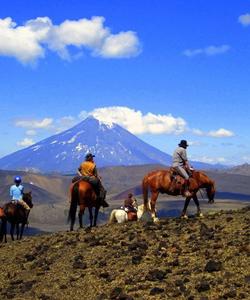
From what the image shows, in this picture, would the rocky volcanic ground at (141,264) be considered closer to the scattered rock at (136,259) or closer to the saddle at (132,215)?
the scattered rock at (136,259)

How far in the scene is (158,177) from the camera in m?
23.4

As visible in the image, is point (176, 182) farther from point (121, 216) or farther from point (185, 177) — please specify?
point (121, 216)

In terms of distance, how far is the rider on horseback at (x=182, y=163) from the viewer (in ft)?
74.6

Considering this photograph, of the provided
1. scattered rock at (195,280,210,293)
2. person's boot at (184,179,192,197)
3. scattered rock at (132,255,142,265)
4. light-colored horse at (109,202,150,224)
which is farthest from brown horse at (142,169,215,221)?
scattered rock at (195,280,210,293)

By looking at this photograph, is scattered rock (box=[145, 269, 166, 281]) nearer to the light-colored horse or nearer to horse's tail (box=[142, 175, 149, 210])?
horse's tail (box=[142, 175, 149, 210])

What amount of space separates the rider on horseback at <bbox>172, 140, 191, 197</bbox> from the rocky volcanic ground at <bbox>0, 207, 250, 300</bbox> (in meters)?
2.45

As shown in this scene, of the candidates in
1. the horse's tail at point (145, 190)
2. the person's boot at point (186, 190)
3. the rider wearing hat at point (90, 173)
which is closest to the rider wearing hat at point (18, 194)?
the rider wearing hat at point (90, 173)

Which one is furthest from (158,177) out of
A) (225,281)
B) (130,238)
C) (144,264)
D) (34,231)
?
(34,231)

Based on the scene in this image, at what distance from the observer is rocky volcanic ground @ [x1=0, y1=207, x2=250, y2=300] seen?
1264 cm

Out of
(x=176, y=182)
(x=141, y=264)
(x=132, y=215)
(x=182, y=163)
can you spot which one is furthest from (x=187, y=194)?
(x=141, y=264)

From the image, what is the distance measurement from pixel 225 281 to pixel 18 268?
25.5ft

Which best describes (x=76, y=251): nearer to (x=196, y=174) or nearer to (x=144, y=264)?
(x=144, y=264)

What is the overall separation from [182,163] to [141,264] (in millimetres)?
8594

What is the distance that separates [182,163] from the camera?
22.9 meters
